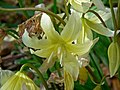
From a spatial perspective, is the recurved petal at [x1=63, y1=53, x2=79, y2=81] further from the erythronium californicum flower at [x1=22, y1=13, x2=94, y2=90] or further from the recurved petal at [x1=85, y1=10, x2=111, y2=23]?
the recurved petal at [x1=85, y1=10, x2=111, y2=23]

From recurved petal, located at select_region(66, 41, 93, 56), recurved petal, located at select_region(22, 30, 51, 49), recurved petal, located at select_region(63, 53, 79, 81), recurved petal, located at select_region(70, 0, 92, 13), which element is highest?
recurved petal, located at select_region(70, 0, 92, 13)

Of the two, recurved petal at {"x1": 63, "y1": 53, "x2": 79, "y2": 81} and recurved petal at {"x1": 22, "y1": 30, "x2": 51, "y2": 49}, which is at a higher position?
recurved petal at {"x1": 22, "y1": 30, "x2": 51, "y2": 49}

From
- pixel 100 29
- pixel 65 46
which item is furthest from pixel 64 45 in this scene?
pixel 100 29

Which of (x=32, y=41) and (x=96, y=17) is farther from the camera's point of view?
(x=96, y=17)

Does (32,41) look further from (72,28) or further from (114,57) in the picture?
(114,57)

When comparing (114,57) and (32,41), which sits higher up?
(32,41)

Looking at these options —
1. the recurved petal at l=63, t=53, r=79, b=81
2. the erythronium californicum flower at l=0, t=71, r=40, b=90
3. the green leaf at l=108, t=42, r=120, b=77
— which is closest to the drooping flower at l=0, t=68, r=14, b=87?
the erythronium californicum flower at l=0, t=71, r=40, b=90
